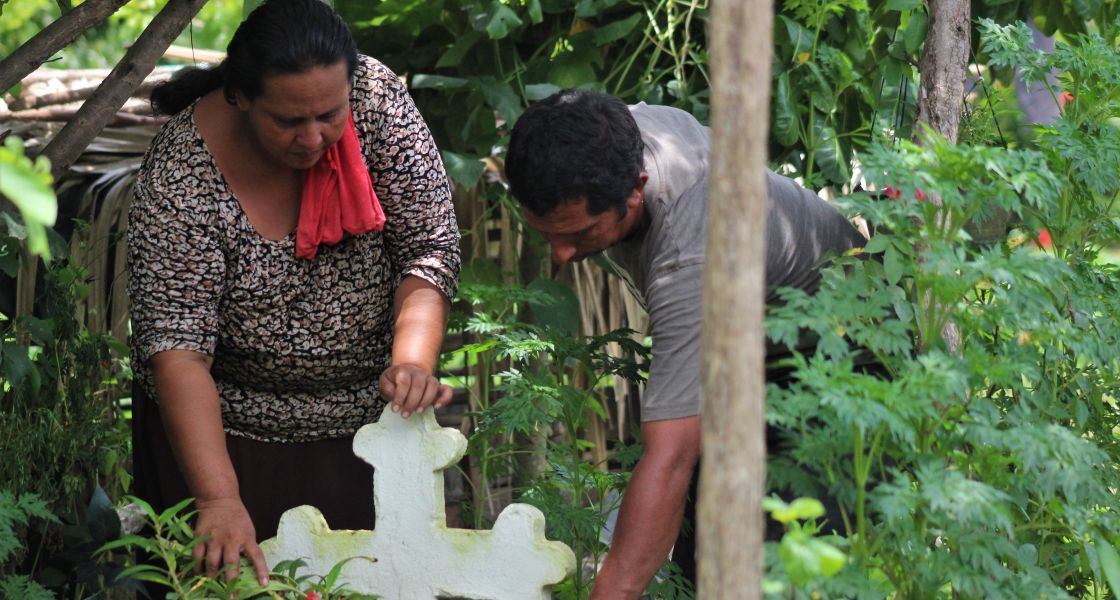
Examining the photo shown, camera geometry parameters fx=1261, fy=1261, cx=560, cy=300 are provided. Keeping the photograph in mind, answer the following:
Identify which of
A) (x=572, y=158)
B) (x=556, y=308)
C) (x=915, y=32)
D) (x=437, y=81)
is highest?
(x=915, y=32)

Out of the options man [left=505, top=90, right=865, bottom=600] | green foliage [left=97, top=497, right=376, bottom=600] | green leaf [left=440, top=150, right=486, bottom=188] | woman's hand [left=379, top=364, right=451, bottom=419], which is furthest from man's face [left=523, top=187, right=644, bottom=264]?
green leaf [left=440, top=150, right=486, bottom=188]

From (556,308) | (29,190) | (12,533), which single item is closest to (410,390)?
(12,533)

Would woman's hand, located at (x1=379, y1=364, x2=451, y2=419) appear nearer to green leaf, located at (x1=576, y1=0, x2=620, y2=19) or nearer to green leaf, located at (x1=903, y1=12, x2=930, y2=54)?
green leaf, located at (x1=576, y1=0, x2=620, y2=19)

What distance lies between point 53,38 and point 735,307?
1.71 meters

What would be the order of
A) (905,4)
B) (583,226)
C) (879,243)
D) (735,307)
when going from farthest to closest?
(905,4)
(583,226)
(879,243)
(735,307)

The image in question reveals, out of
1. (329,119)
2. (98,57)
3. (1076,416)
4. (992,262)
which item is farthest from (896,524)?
(98,57)

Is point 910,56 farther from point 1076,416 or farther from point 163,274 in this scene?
point 163,274

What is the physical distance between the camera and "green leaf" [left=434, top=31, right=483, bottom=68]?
333 cm

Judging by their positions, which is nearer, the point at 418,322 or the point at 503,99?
the point at 418,322

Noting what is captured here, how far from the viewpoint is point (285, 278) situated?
2301 millimetres

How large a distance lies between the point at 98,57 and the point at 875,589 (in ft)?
31.2

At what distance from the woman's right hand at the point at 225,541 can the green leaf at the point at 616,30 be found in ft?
5.57

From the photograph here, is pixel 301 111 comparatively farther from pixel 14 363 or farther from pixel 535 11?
pixel 535 11

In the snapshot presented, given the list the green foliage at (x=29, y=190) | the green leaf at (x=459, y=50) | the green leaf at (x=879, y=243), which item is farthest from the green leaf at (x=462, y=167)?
the green foliage at (x=29, y=190)
